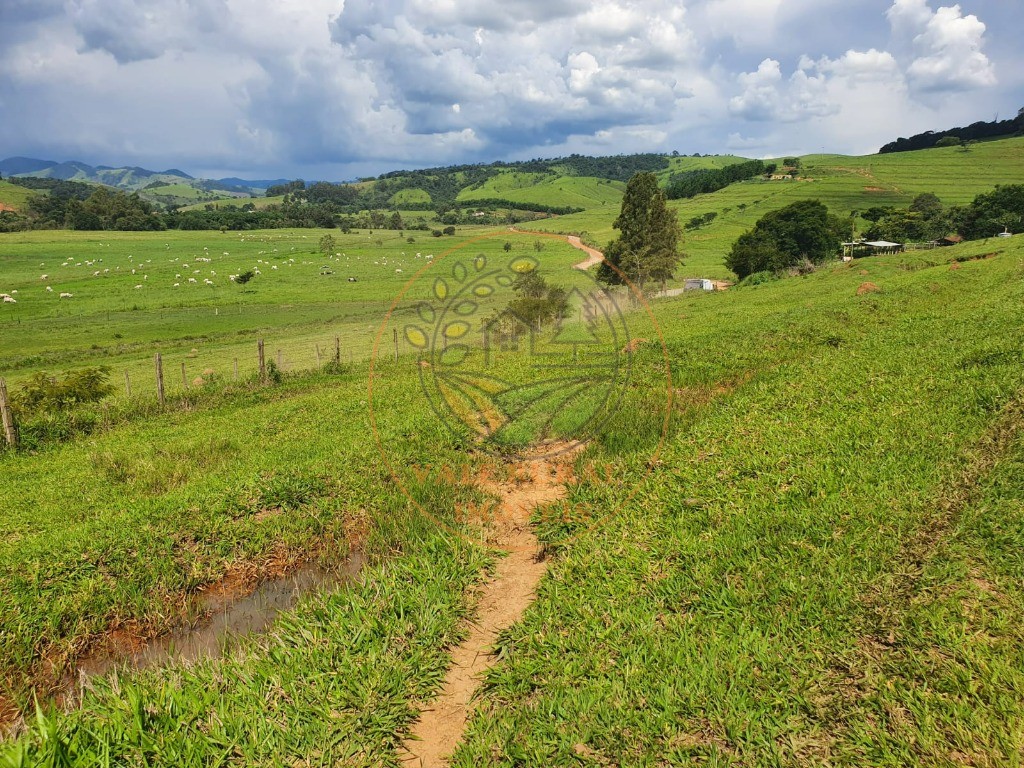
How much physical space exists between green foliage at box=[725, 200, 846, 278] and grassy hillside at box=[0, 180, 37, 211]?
167 meters

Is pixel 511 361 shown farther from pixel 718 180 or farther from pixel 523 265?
pixel 718 180

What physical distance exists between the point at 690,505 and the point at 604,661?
8.93 ft

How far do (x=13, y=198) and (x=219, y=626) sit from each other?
198 m

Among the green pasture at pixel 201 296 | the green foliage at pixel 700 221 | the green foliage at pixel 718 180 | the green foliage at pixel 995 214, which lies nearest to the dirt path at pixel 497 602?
the green pasture at pixel 201 296

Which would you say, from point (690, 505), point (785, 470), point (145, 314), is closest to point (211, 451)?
point (690, 505)

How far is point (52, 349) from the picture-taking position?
1344 inches

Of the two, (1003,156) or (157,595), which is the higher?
(1003,156)

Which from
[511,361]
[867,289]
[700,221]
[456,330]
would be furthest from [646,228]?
[700,221]

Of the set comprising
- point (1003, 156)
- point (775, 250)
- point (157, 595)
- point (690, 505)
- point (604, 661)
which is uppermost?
point (1003, 156)

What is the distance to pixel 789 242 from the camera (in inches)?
1953

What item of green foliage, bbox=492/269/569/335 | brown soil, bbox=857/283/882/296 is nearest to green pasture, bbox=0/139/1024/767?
green foliage, bbox=492/269/569/335

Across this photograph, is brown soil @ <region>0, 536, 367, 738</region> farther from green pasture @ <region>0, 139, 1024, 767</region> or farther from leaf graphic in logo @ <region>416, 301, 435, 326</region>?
leaf graphic in logo @ <region>416, 301, 435, 326</region>

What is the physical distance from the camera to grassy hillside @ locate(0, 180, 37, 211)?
442ft

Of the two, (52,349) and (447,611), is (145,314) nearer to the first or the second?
(52,349)
